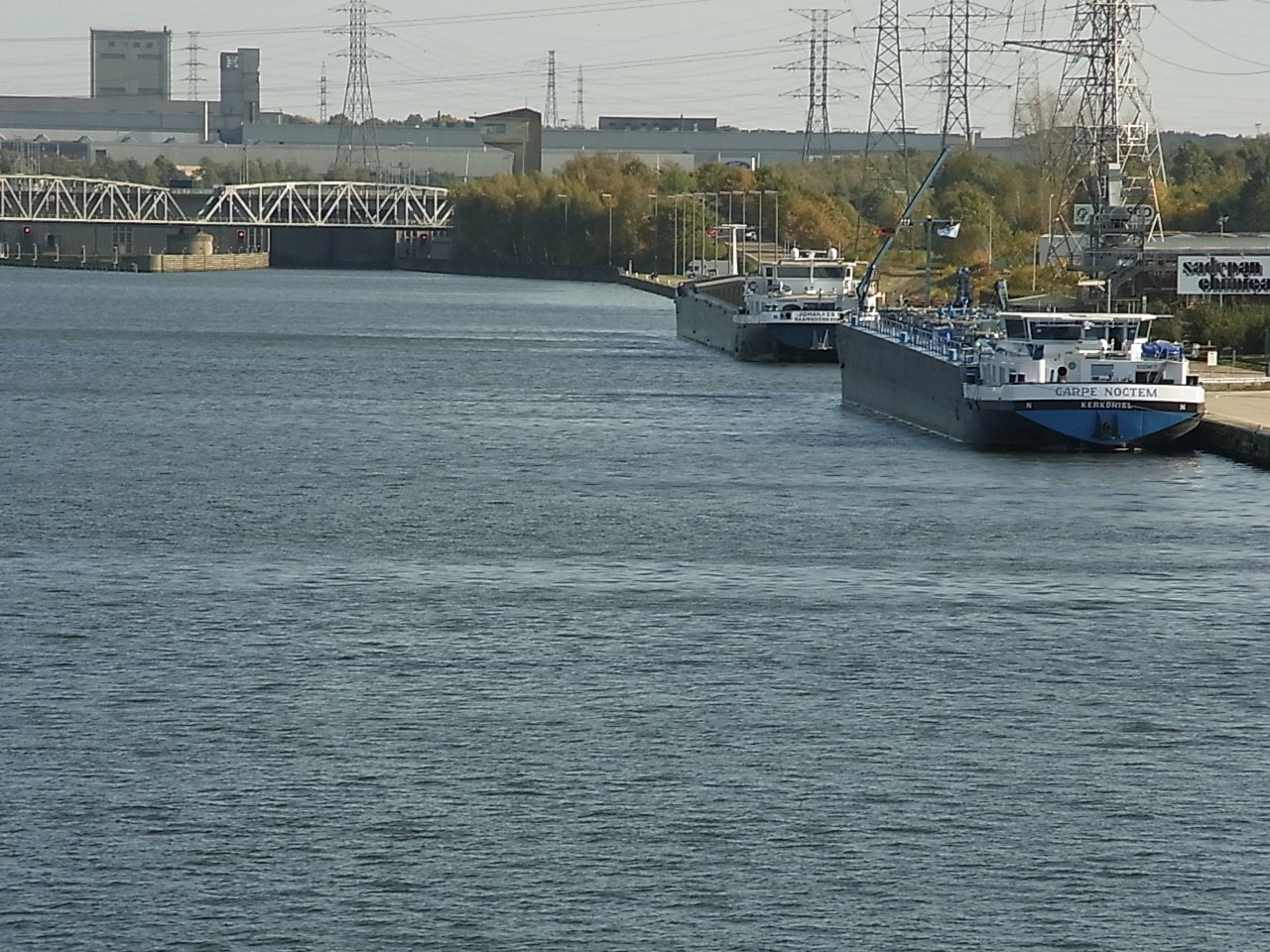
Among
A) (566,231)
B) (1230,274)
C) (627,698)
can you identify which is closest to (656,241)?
(566,231)

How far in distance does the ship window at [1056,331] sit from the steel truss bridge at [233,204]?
12633 cm

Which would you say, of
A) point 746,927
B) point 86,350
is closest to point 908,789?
point 746,927

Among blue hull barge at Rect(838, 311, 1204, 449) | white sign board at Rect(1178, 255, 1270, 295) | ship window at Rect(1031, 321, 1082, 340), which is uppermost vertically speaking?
white sign board at Rect(1178, 255, 1270, 295)

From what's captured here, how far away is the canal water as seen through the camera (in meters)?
14.1

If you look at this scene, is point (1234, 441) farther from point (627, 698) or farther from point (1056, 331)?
point (627, 698)

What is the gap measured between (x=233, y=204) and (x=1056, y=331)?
134703 mm

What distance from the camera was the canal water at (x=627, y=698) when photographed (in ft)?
46.4

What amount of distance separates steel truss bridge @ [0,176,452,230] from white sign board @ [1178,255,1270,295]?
10609 centimetres

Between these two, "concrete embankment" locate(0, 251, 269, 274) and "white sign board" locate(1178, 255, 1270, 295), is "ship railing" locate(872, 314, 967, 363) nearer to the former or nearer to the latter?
"white sign board" locate(1178, 255, 1270, 295)

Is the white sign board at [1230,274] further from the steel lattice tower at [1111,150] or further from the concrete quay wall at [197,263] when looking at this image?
the concrete quay wall at [197,263]

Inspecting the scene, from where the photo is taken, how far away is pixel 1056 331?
36188mm

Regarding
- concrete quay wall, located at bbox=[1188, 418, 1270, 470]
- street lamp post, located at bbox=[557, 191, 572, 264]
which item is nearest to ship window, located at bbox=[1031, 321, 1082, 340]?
concrete quay wall, located at bbox=[1188, 418, 1270, 470]

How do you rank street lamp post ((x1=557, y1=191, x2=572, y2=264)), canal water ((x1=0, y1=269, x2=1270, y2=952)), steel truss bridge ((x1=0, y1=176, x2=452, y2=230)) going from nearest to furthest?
canal water ((x1=0, y1=269, x2=1270, y2=952)) < street lamp post ((x1=557, y1=191, x2=572, y2=264)) < steel truss bridge ((x1=0, y1=176, x2=452, y2=230))

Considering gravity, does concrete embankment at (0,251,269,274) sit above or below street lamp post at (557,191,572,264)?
below
